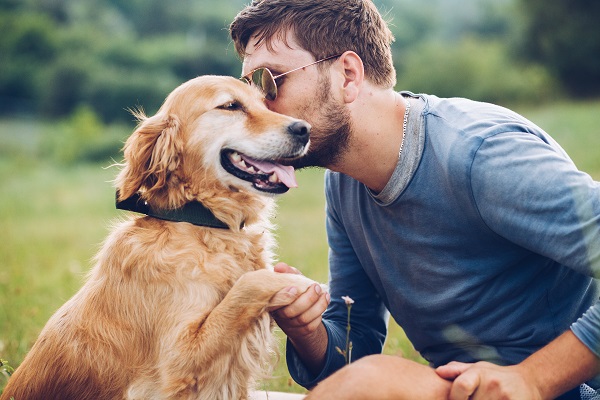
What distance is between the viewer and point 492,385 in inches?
86.1

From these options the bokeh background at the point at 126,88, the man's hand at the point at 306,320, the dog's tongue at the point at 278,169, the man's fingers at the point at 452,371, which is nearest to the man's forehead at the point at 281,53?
the dog's tongue at the point at 278,169

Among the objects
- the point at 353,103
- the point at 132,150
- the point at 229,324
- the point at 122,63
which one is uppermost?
the point at 353,103

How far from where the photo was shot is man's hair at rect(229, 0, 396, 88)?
305 cm

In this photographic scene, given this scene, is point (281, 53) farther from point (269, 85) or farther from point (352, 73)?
point (352, 73)

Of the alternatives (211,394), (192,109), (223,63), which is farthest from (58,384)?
(223,63)

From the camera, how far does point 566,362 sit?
2248mm

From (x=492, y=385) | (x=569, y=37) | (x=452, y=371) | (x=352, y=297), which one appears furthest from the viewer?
(x=569, y=37)

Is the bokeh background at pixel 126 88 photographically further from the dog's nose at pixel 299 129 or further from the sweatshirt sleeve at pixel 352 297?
the dog's nose at pixel 299 129

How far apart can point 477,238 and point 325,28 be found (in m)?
1.17

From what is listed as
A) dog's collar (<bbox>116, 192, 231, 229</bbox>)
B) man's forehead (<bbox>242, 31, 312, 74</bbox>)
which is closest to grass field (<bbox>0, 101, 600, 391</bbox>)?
dog's collar (<bbox>116, 192, 231, 229</bbox>)

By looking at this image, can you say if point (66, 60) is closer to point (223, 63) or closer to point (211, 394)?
point (223, 63)

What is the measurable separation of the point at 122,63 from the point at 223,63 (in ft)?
14.8

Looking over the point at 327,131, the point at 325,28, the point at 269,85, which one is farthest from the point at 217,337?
the point at 325,28

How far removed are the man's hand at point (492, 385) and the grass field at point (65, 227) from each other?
1.30m
